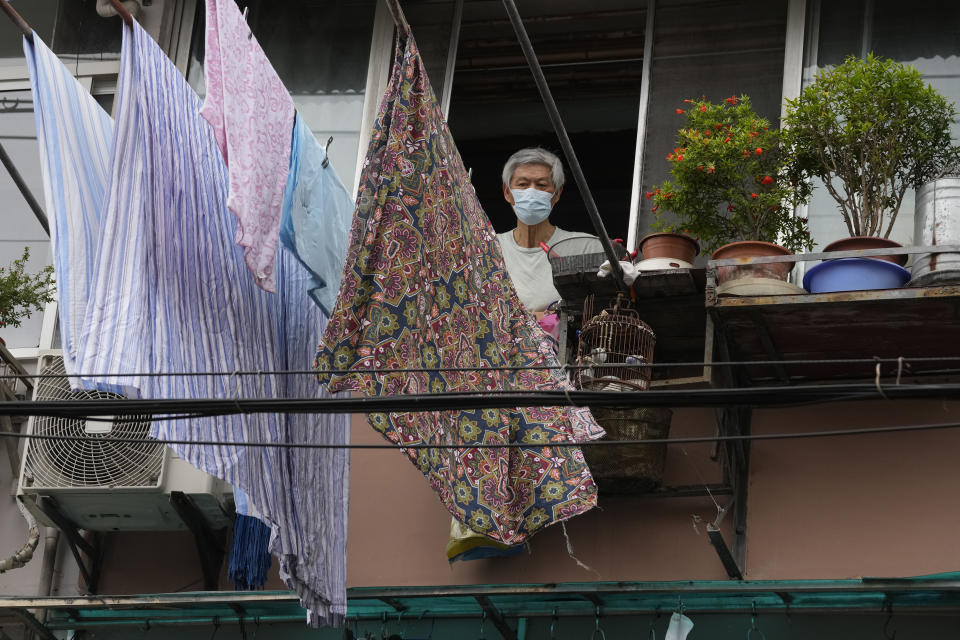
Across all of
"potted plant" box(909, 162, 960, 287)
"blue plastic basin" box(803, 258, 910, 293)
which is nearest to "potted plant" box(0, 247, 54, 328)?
"blue plastic basin" box(803, 258, 910, 293)

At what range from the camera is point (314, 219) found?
695 centimetres

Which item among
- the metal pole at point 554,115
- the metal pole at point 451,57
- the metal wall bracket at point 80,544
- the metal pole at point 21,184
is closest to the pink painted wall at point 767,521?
the metal wall bracket at point 80,544

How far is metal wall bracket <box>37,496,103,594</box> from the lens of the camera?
319 inches

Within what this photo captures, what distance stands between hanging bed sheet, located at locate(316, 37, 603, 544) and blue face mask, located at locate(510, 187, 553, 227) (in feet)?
6.31

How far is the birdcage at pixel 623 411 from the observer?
24.0 feet

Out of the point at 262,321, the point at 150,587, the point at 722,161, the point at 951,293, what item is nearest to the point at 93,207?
the point at 262,321

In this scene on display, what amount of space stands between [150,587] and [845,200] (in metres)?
4.80

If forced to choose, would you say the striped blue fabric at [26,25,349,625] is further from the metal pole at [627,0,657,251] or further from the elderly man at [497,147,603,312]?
the metal pole at [627,0,657,251]

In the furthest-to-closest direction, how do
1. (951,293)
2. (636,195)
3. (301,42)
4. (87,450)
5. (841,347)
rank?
(301,42) < (636,195) < (87,450) < (841,347) < (951,293)

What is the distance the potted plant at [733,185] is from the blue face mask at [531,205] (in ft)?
3.29

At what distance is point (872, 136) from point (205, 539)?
14.9 ft

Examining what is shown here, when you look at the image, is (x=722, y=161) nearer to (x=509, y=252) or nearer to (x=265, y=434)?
(x=509, y=252)

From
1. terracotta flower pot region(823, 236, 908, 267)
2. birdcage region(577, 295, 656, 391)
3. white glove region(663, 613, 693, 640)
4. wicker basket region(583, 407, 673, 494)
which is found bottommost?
white glove region(663, 613, 693, 640)

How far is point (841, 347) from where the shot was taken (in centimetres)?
739
